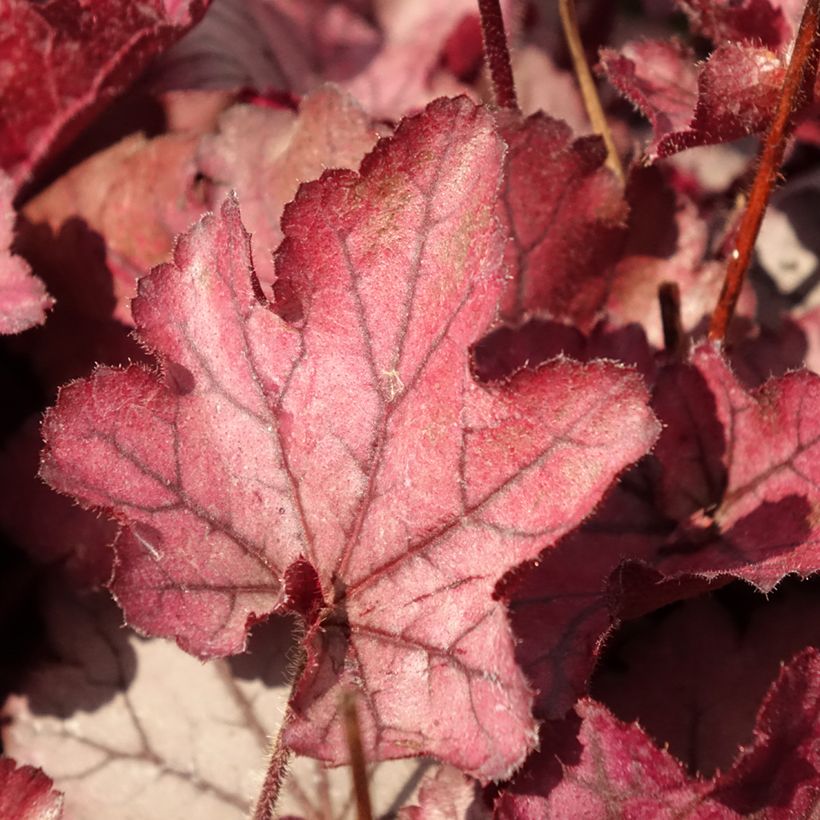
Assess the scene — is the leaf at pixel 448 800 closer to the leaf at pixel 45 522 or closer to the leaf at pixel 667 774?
the leaf at pixel 667 774

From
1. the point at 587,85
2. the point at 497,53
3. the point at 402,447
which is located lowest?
the point at 402,447

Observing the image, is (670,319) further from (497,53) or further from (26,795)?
(26,795)

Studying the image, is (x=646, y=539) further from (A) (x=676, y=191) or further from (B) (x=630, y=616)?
(A) (x=676, y=191)

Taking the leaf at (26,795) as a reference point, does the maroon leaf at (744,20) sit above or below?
above

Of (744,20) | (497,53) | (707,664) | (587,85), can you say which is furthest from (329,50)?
(707,664)

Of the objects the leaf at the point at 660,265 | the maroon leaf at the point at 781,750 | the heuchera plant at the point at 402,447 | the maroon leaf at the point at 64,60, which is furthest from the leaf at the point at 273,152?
the maroon leaf at the point at 781,750

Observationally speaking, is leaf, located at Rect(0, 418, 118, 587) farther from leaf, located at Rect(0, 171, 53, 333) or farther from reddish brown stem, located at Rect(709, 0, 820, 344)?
reddish brown stem, located at Rect(709, 0, 820, 344)
